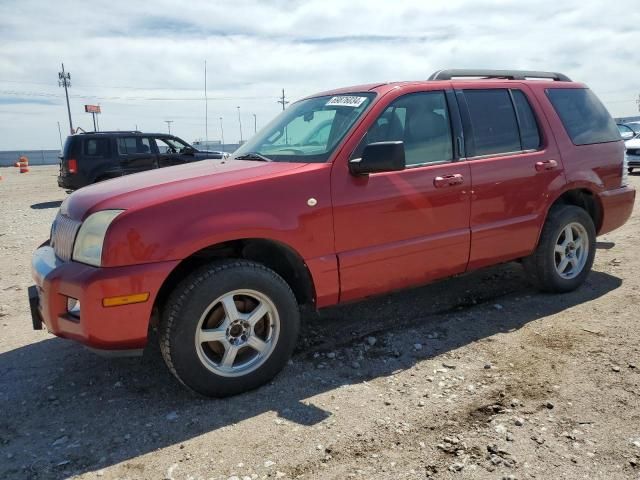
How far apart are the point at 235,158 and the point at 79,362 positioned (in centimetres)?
187

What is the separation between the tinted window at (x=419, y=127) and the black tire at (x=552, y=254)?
1317mm

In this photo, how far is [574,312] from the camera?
4.34m

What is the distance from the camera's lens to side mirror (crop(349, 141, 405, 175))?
3266 mm

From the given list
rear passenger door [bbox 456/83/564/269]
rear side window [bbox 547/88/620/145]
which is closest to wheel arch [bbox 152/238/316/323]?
rear passenger door [bbox 456/83/564/269]

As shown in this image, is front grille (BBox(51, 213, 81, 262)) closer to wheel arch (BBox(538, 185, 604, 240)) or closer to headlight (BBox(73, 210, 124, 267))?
headlight (BBox(73, 210, 124, 267))

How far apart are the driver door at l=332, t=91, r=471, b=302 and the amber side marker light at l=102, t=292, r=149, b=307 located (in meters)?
1.24

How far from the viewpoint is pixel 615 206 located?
502 centimetres

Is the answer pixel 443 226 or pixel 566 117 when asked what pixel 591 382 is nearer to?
pixel 443 226

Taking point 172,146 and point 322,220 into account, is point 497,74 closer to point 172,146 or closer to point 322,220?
point 322,220

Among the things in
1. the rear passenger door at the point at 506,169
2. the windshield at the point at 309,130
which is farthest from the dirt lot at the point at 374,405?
the windshield at the point at 309,130

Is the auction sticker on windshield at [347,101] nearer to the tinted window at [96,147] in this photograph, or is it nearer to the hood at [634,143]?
the tinted window at [96,147]

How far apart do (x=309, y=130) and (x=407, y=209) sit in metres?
0.95

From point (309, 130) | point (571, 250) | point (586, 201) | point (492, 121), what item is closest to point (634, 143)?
point (586, 201)

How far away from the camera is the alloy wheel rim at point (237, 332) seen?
10.1 ft
